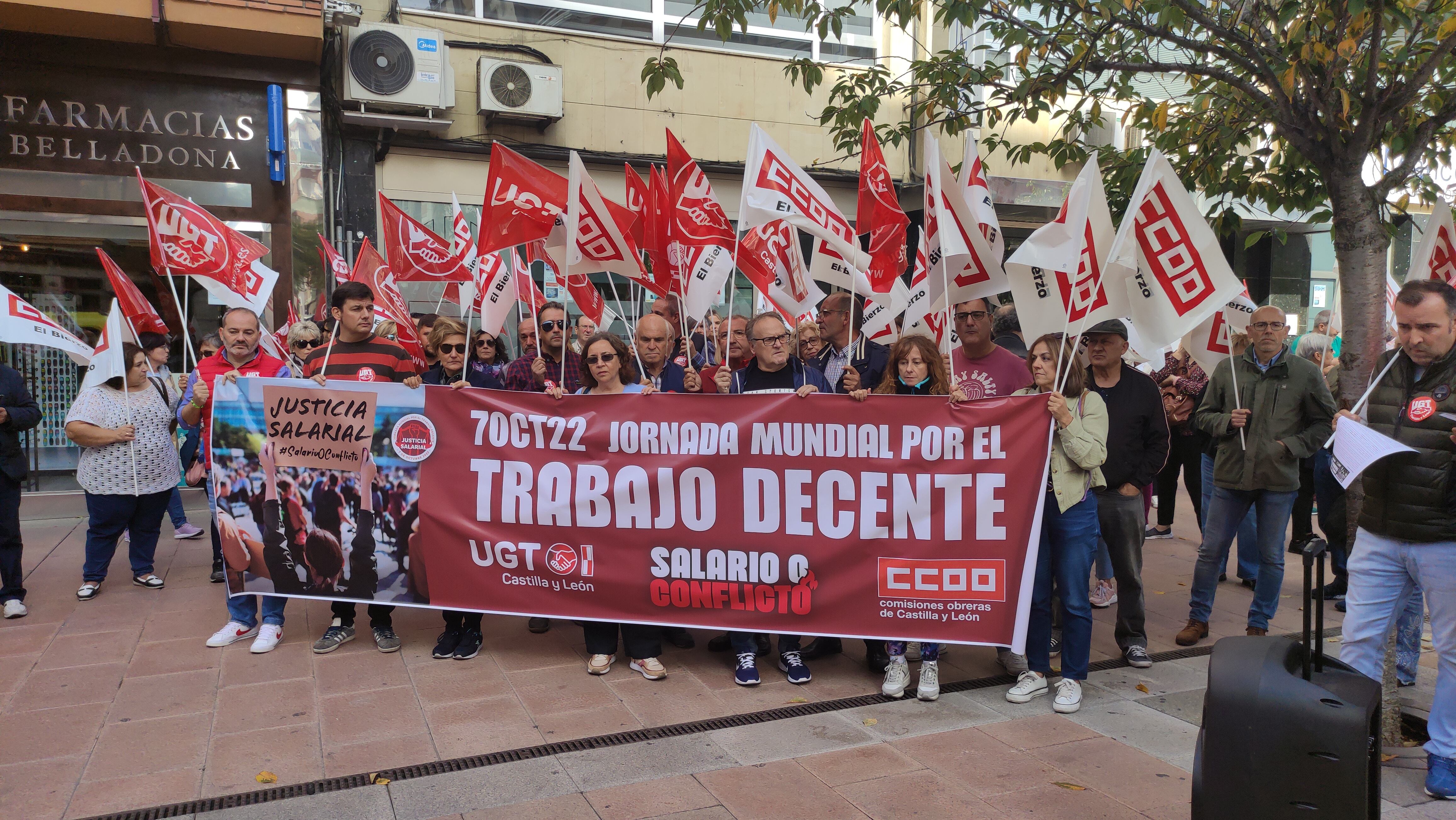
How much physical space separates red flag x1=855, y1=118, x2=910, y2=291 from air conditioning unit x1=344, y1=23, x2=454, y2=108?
7.35 meters

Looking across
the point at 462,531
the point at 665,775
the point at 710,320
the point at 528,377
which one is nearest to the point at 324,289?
the point at 710,320

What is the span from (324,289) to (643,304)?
13.3 ft

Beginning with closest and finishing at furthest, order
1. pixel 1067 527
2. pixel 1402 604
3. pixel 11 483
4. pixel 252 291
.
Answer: pixel 1402 604
pixel 1067 527
pixel 252 291
pixel 11 483

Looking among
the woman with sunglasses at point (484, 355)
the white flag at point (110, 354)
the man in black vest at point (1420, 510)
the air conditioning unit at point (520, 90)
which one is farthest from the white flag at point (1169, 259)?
the air conditioning unit at point (520, 90)

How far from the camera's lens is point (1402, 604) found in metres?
A: 4.05

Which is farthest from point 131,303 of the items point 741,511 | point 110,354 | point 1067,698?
point 1067,698

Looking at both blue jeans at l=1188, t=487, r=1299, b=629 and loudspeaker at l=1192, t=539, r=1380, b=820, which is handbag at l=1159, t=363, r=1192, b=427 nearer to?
blue jeans at l=1188, t=487, r=1299, b=629

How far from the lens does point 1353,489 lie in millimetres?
4723

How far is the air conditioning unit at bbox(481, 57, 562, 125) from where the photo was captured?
11633 mm

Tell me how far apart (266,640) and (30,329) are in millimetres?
Answer: 2617

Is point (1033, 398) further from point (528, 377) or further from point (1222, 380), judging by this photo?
point (528, 377)

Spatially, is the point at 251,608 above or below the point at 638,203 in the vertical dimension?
below

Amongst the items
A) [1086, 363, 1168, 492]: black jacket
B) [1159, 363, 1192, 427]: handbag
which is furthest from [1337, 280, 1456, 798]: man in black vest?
[1159, 363, 1192, 427]: handbag

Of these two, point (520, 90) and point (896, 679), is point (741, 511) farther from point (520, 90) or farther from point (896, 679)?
point (520, 90)
